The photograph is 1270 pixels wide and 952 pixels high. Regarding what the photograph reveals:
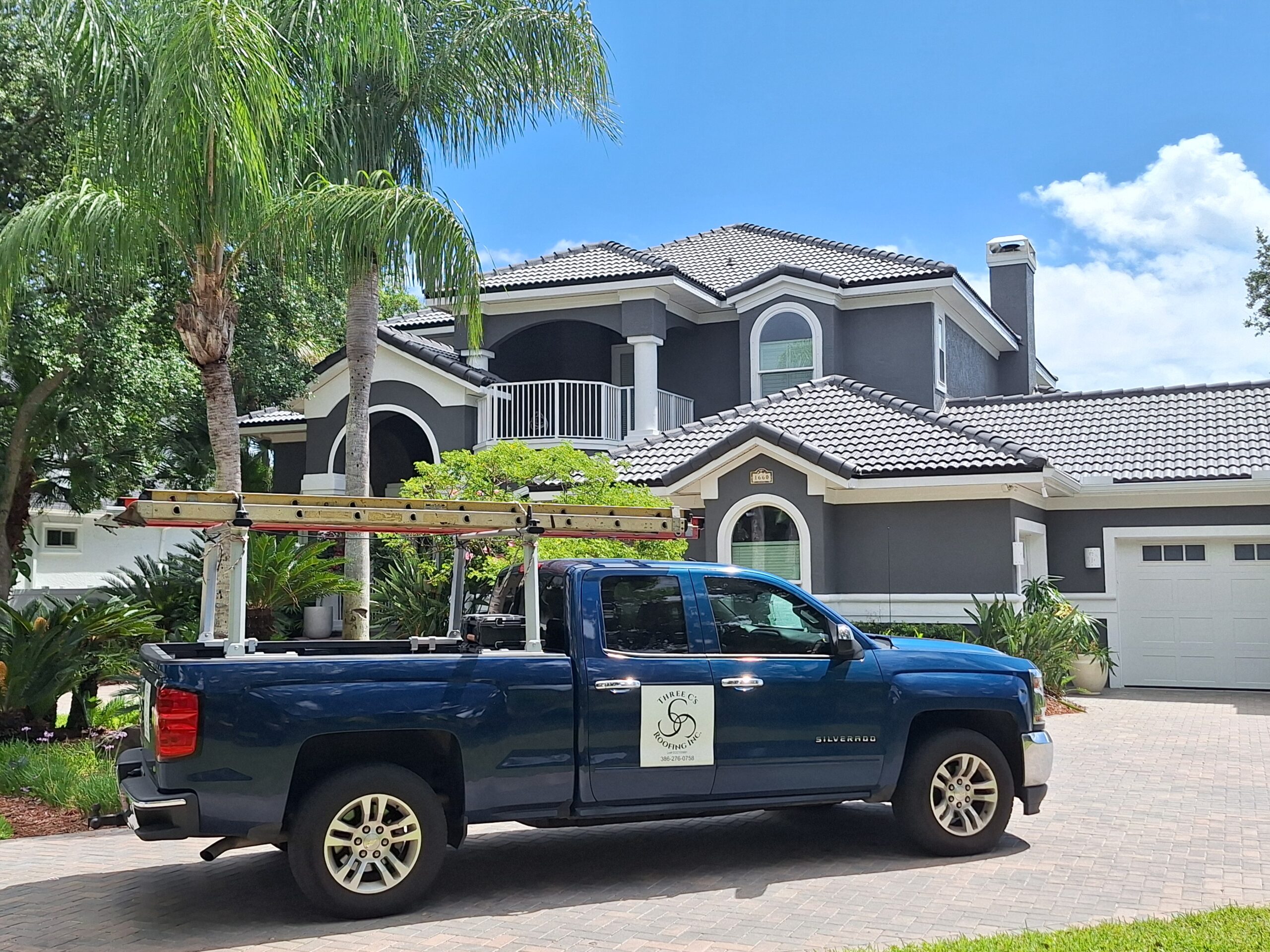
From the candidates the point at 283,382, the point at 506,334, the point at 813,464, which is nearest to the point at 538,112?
the point at 813,464

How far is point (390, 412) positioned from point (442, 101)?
8541mm

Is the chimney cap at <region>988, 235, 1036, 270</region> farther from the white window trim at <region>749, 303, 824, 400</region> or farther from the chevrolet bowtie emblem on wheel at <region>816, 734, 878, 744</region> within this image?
the chevrolet bowtie emblem on wheel at <region>816, 734, 878, 744</region>

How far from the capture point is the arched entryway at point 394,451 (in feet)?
78.8

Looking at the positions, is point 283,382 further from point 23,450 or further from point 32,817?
point 32,817

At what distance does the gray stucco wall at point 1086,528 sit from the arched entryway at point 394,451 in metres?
11.1

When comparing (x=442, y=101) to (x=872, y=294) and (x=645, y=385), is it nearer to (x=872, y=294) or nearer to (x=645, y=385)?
(x=645, y=385)

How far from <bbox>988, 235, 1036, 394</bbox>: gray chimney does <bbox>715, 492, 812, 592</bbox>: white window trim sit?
1144 centimetres

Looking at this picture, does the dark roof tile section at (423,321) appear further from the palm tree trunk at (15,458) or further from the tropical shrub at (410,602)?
the tropical shrub at (410,602)

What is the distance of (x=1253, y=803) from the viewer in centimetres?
980

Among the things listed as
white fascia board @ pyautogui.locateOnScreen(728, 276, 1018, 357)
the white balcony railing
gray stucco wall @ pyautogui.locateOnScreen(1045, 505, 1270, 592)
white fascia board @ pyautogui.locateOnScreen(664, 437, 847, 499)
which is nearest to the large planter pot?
gray stucco wall @ pyautogui.locateOnScreen(1045, 505, 1270, 592)

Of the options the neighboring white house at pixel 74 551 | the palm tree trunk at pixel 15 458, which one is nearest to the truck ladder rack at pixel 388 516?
the palm tree trunk at pixel 15 458

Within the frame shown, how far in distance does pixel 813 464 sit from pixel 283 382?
11.0 metres

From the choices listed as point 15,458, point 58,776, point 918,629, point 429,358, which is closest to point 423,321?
point 429,358

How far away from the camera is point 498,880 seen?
7586 millimetres
